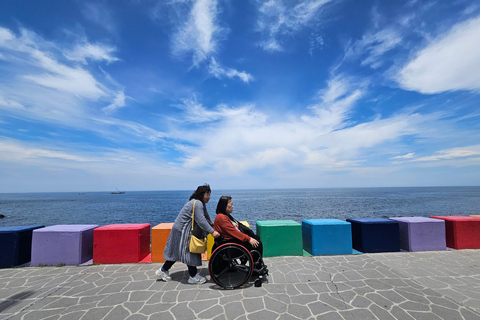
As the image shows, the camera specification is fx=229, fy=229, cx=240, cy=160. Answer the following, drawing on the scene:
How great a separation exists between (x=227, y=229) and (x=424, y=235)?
227 inches

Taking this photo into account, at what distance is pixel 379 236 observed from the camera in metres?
6.18

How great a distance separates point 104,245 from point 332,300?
5040mm

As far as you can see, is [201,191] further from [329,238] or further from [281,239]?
[329,238]

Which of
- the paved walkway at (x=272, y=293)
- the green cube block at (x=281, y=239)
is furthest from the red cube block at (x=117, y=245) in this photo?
the green cube block at (x=281, y=239)

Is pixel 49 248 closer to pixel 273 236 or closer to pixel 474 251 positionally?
pixel 273 236

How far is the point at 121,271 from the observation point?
496cm

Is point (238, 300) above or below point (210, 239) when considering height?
below

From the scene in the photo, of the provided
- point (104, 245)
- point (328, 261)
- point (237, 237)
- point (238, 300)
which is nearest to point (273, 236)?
point (328, 261)

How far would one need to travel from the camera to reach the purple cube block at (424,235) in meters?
6.23

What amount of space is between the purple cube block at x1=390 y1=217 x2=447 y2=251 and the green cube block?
3.07 meters

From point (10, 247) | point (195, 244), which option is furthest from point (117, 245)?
point (195, 244)

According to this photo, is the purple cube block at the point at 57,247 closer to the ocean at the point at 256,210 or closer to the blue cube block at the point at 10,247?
the blue cube block at the point at 10,247

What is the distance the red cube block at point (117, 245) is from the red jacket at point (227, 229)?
8.00 ft

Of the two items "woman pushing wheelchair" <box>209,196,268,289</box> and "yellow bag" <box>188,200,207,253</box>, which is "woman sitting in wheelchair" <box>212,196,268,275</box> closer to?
"woman pushing wheelchair" <box>209,196,268,289</box>
